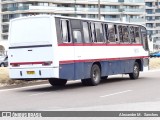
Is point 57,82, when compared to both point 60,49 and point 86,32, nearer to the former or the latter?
point 86,32

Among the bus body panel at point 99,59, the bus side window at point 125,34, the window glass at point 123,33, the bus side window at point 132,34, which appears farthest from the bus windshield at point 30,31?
the bus side window at point 132,34

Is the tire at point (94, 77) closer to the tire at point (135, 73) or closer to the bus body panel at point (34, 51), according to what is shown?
the bus body panel at point (34, 51)

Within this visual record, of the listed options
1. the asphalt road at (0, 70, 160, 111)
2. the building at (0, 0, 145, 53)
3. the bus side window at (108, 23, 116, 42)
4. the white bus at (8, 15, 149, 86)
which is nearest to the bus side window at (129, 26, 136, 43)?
the bus side window at (108, 23, 116, 42)

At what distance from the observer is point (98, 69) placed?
71.7 ft

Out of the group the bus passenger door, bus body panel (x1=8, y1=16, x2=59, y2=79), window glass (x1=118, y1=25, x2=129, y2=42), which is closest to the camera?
bus body panel (x1=8, y1=16, x2=59, y2=79)

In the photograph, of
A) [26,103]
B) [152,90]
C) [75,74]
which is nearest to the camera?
[26,103]

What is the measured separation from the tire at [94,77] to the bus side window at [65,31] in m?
2.25

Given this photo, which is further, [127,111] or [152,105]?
[152,105]

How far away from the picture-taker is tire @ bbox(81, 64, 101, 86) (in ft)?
69.8

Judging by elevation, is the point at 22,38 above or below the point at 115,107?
above

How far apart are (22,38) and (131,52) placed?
304 inches

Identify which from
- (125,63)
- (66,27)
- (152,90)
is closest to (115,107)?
(152,90)

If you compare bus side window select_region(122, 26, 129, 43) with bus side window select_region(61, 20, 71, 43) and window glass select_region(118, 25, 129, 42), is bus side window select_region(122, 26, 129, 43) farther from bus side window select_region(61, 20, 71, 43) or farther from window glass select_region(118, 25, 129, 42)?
bus side window select_region(61, 20, 71, 43)

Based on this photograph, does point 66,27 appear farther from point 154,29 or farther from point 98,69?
point 154,29
